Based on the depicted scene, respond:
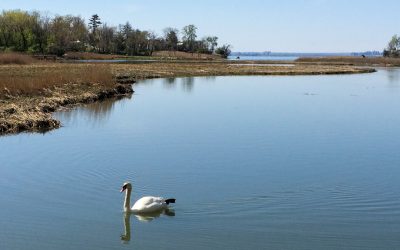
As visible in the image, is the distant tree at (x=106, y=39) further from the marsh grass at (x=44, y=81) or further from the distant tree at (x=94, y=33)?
the marsh grass at (x=44, y=81)

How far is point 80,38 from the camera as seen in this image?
109 meters

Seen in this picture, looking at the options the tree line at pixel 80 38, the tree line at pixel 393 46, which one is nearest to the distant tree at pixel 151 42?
the tree line at pixel 80 38

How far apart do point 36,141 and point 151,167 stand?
5.43m

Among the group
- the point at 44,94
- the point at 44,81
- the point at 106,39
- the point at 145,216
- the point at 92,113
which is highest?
the point at 106,39

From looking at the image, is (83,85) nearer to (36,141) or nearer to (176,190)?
(36,141)

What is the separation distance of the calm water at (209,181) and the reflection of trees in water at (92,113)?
16 centimetres

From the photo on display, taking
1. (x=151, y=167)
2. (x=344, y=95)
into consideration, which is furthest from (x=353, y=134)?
(x=344, y=95)

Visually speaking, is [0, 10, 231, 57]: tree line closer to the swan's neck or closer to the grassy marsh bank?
the grassy marsh bank

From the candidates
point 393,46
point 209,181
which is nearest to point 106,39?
point 393,46

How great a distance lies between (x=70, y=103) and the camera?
25.8m

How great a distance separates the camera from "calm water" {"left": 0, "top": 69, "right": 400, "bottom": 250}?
28.3 ft

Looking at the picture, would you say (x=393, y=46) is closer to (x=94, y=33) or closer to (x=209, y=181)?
(x=94, y=33)

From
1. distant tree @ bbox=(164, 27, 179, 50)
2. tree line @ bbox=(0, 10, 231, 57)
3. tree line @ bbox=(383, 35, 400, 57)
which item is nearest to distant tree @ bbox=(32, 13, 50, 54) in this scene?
tree line @ bbox=(0, 10, 231, 57)

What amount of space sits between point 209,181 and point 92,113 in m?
13.1
